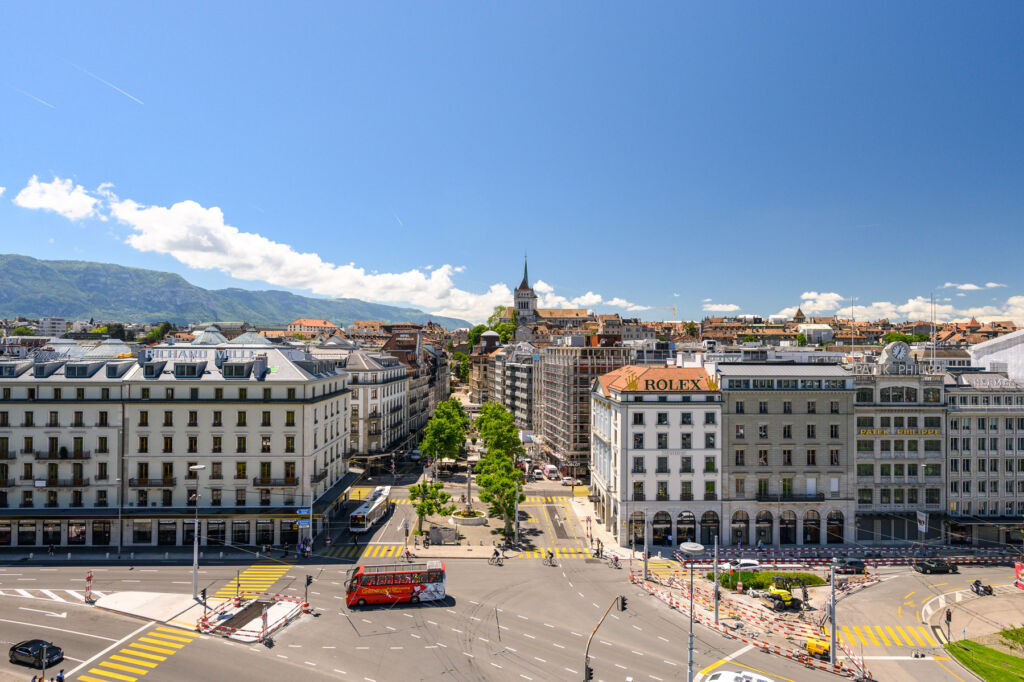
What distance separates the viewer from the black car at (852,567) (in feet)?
238

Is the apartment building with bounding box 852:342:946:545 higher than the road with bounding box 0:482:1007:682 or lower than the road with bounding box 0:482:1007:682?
higher

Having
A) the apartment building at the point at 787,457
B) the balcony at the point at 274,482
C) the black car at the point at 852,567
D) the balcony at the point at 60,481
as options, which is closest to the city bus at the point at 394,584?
the balcony at the point at 274,482

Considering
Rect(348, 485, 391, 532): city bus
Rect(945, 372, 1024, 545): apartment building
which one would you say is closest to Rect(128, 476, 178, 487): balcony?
Rect(348, 485, 391, 532): city bus

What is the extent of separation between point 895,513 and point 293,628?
77597 mm

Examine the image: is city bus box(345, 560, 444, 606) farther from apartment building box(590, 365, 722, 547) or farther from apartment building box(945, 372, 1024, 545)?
apartment building box(945, 372, 1024, 545)

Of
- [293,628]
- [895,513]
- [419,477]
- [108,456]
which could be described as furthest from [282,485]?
[895,513]

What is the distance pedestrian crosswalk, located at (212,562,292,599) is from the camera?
61.0 m

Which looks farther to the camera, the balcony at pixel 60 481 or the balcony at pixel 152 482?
the balcony at pixel 152 482

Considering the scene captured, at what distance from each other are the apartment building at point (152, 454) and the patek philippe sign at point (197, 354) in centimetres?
327

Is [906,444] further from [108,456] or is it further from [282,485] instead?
[108,456]

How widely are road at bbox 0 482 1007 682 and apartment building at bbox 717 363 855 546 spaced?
37.6 feet

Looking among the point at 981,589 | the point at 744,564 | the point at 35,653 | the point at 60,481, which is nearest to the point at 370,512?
the point at 60,481

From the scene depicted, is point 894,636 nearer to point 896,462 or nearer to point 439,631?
point 896,462

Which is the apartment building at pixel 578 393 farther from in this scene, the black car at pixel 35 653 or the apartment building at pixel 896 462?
the black car at pixel 35 653
